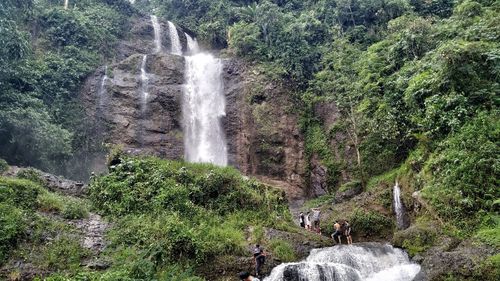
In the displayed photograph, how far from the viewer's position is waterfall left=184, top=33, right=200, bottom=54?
3794cm

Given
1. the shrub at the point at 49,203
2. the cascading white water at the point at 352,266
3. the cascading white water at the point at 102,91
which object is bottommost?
the cascading white water at the point at 352,266

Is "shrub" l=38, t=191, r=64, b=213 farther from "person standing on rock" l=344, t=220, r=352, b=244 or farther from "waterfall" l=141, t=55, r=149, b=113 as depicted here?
"waterfall" l=141, t=55, r=149, b=113

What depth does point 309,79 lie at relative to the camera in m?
31.3

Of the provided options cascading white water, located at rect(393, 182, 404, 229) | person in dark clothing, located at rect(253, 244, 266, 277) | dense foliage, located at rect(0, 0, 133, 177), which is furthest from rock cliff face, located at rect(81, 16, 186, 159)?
person in dark clothing, located at rect(253, 244, 266, 277)

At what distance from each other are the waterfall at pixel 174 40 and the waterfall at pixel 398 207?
24307 millimetres

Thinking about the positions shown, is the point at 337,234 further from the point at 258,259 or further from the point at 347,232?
the point at 258,259

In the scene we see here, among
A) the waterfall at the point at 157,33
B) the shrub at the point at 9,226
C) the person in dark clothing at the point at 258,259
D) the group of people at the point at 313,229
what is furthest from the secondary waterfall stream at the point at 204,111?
the shrub at the point at 9,226

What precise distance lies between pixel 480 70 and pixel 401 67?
624 centimetres

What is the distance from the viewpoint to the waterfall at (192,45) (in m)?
37.9

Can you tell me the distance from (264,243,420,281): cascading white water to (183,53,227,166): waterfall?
13562 mm

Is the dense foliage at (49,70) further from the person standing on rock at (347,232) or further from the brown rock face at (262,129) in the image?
the person standing on rock at (347,232)

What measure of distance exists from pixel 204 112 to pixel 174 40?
11.5 meters

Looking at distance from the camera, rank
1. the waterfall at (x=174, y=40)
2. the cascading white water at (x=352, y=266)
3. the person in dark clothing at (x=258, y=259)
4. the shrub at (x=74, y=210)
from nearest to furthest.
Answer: the cascading white water at (x=352, y=266), the person in dark clothing at (x=258, y=259), the shrub at (x=74, y=210), the waterfall at (x=174, y=40)

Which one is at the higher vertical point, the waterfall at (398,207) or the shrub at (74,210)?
the shrub at (74,210)
